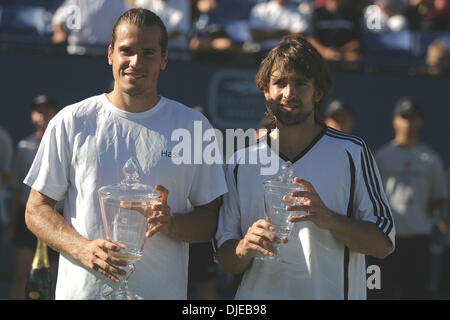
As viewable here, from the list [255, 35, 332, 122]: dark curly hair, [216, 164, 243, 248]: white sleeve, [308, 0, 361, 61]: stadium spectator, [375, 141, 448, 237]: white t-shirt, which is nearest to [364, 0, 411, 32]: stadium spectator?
[308, 0, 361, 61]: stadium spectator

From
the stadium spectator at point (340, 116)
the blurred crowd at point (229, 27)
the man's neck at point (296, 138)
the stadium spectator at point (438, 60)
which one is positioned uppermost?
the blurred crowd at point (229, 27)

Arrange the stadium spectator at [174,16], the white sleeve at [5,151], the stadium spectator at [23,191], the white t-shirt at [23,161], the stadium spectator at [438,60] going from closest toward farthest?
1. the stadium spectator at [23,191]
2. the white t-shirt at [23,161]
3. the white sleeve at [5,151]
4. the stadium spectator at [438,60]
5. the stadium spectator at [174,16]

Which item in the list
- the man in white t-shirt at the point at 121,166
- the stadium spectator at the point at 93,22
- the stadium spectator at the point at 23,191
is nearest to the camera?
the man in white t-shirt at the point at 121,166

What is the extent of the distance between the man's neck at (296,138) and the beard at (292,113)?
0.05 meters

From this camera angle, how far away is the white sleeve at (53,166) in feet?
9.23

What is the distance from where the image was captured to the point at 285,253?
9.27ft

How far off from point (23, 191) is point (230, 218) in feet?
12.8

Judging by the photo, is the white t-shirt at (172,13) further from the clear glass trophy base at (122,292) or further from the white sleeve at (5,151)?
the clear glass trophy base at (122,292)

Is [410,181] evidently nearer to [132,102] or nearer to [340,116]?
[340,116]

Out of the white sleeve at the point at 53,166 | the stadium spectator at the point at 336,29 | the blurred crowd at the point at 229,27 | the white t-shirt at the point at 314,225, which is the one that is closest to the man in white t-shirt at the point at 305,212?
the white t-shirt at the point at 314,225

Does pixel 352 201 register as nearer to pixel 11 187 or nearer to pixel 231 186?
pixel 231 186

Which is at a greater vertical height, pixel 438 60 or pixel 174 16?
pixel 174 16

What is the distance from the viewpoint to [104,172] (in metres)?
2.78

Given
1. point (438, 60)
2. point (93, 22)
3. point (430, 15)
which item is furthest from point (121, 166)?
point (430, 15)
